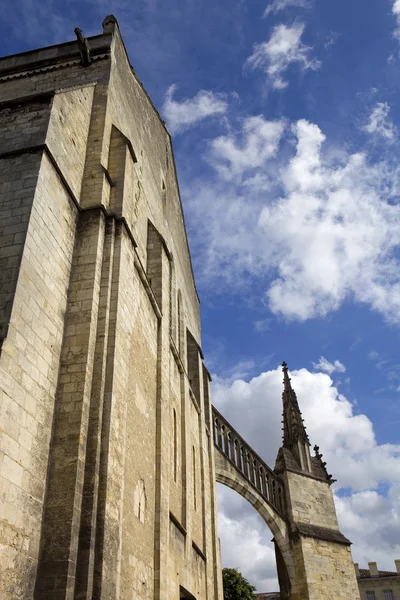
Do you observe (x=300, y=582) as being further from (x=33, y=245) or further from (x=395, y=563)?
(x=395, y=563)

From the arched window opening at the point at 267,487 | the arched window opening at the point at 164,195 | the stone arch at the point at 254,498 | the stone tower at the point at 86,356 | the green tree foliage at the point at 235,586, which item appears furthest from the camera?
the green tree foliage at the point at 235,586

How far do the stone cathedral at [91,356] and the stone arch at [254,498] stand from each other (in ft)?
7.14

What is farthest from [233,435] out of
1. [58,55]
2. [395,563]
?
[395,563]

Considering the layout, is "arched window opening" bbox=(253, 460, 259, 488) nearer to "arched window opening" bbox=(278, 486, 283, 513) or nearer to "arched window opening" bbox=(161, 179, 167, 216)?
"arched window opening" bbox=(278, 486, 283, 513)

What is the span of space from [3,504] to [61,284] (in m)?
2.90

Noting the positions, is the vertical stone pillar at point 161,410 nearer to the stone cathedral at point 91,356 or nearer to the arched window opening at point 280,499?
the stone cathedral at point 91,356

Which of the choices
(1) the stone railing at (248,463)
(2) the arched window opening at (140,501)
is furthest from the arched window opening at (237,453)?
(2) the arched window opening at (140,501)

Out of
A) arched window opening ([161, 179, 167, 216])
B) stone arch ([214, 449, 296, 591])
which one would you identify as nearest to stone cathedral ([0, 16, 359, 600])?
arched window opening ([161, 179, 167, 216])

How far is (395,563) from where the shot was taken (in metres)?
46.8

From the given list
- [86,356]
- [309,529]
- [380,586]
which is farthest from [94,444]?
[380,586]

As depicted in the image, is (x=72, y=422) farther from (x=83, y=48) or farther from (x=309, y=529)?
Result: (x=309, y=529)

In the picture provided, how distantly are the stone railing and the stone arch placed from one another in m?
0.14

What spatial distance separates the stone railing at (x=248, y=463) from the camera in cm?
1673

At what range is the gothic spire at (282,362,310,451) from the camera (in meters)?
18.7
